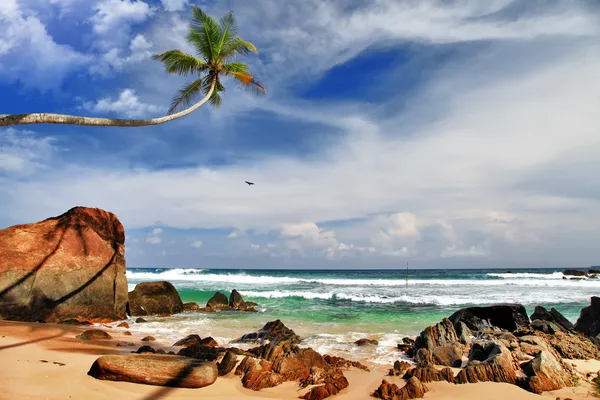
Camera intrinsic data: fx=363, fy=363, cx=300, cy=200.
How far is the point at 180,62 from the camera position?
1338 cm

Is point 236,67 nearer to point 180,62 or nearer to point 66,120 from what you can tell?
point 180,62

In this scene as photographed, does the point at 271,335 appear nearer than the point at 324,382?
No

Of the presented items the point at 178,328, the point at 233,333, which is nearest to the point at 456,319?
the point at 233,333

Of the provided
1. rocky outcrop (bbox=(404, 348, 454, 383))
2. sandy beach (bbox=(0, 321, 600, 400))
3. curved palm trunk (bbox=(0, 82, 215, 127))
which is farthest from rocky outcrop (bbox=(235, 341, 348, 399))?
curved palm trunk (bbox=(0, 82, 215, 127))

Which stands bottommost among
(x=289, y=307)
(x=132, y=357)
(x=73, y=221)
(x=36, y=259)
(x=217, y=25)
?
(x=289, y=307)

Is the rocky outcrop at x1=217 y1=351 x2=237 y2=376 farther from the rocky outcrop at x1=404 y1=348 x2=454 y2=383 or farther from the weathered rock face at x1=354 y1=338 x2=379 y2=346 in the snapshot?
the weathered rock face at x1=354 y1=338 x2=379 y2=346

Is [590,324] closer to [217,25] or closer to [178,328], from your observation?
[178,328]

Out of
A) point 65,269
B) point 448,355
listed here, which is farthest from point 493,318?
point 65,269

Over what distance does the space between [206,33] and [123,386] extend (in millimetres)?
10876

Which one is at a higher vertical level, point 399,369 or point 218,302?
point 399,369

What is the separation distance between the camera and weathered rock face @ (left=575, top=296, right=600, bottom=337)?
11.4 metres

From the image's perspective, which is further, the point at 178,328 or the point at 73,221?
the point at 73,221

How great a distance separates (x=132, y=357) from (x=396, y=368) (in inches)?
211

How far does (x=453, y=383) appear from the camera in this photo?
6816mm
